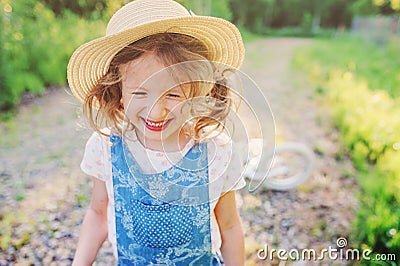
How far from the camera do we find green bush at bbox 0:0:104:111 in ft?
18.3

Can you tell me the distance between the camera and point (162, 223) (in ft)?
4.40

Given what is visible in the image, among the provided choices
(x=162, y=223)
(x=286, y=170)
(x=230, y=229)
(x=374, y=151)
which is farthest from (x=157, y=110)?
(x=374, y=151)

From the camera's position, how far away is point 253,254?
2.51 m

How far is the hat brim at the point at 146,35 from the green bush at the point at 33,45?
4.65 meters

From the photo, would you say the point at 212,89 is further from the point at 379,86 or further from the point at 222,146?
the point at 379,86

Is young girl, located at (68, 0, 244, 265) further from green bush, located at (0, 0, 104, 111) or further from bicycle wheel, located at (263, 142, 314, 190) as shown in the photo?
green bush, located at (0, 0, 104, 111)

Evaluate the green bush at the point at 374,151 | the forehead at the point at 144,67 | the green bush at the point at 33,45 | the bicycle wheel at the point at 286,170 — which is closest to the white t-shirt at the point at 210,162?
the forehead at the point at 144,67

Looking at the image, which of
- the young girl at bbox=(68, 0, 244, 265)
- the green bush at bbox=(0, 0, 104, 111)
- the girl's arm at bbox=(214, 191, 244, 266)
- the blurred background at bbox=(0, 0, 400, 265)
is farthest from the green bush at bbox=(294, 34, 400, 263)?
the green bush at bbox=(0, 0, 104, 111)

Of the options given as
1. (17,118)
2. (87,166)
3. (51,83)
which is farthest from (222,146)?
(51,83)

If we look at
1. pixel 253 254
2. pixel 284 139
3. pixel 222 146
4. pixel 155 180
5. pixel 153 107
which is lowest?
pixel 253 254

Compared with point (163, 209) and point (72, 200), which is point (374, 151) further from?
point (163, 209)

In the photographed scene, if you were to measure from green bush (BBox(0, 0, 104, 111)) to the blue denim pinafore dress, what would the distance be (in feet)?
15.6

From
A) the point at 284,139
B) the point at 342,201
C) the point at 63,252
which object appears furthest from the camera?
the point at 284,139

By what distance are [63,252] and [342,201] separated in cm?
204
